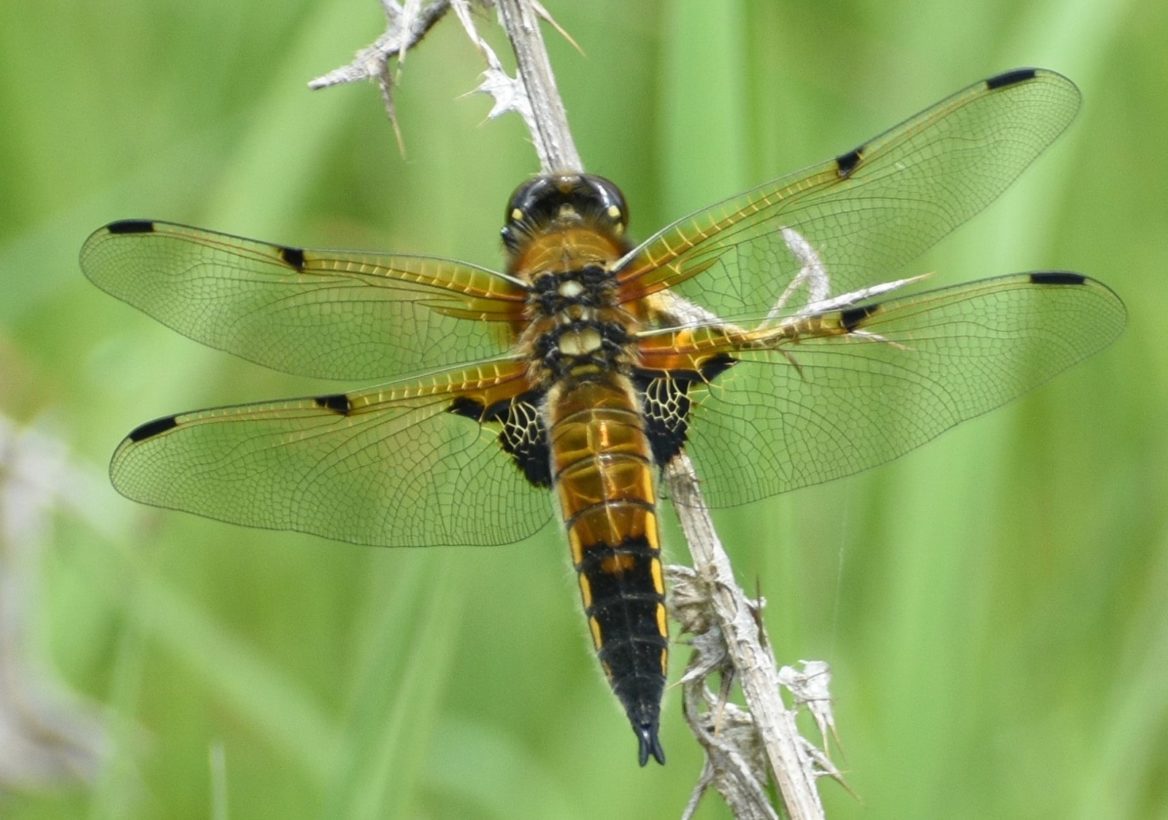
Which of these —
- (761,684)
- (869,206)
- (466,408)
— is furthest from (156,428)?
(869,206)

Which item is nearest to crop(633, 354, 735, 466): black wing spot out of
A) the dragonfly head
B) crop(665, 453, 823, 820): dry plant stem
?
the dragonfly head

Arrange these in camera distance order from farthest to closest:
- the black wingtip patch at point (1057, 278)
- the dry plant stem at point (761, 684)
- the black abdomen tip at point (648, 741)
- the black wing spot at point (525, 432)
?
the black wing spot at point (525, 432) < the black wingtip patch at point (1057, 278) < the black abdomen tip at point (648, 741) < the dry plant stem at point (761, 684)

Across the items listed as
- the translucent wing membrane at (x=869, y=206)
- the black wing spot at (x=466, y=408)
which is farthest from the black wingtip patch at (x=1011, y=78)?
the black wing spot at (x=466, y=408)

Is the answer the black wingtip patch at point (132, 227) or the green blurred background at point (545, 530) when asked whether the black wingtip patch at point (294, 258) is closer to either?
the black wingtip patch at point (132, 227)

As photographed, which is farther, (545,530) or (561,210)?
(545,530)

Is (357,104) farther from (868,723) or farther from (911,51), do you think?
(868,723)

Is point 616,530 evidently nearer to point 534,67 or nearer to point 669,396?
point 669,396
